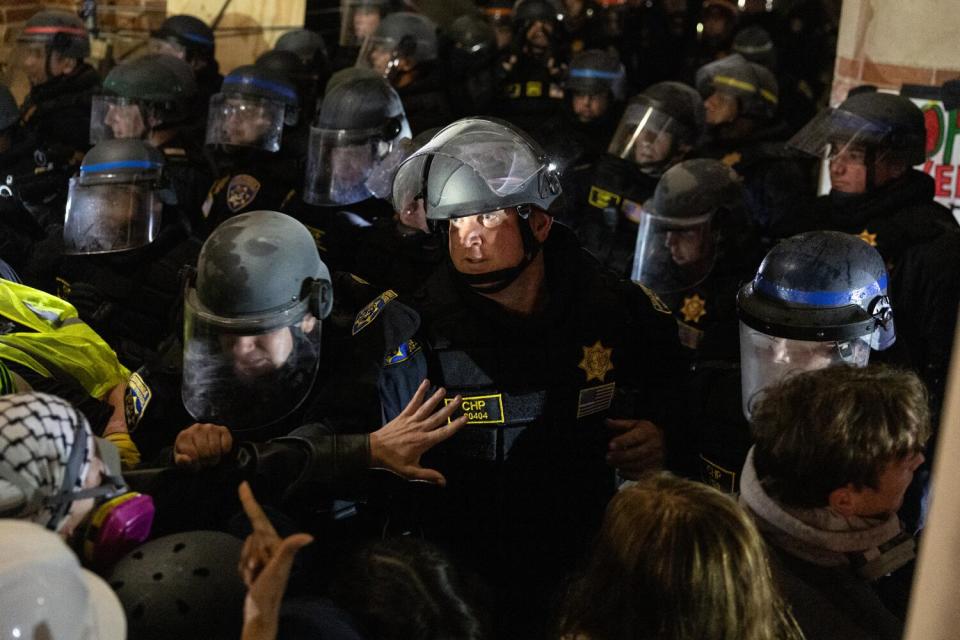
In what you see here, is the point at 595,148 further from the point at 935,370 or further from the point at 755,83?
the point at 935,370

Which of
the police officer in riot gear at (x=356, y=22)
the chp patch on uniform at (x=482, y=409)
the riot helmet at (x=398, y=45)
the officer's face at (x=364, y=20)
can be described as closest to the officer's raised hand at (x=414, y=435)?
the chp patch on uniform at (x=482, y=409)

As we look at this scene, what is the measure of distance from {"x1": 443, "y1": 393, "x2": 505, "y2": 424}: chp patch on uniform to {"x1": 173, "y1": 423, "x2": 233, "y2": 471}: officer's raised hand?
0.60m

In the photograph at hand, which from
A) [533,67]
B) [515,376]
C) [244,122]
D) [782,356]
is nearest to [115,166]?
[244,122]

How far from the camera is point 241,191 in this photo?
16.7 feet

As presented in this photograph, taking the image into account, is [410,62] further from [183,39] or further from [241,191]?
[241,191]

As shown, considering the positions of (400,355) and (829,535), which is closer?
(829,535)

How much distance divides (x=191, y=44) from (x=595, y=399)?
587 centimetres

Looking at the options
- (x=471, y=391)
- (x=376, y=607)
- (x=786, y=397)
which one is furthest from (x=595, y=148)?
(x=376, y=607)

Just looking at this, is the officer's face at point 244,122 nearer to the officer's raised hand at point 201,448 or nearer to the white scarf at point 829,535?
the officer's raised hand at point 201,448

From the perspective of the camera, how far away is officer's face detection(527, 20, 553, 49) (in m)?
9.00

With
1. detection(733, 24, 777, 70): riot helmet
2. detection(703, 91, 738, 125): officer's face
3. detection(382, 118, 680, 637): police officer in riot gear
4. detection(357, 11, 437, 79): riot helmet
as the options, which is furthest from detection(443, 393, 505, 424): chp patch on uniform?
detection(733, 24, 777, 70): riot helmet

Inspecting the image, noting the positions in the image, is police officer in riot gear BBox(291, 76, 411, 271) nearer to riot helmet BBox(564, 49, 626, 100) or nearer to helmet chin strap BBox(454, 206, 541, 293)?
helmet chin strap BBox(454, 206, 541, 293)

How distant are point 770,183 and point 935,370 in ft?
7.07

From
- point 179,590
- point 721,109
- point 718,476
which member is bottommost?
point 718,476
